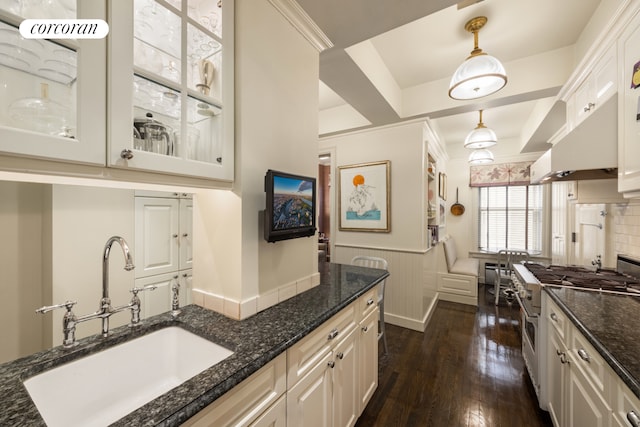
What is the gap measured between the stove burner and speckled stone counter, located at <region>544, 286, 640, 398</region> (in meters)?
0.12

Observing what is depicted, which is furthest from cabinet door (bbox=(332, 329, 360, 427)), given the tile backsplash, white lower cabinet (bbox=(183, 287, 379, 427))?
the tile backsplash

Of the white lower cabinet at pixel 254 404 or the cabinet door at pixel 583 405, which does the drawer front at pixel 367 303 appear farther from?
the cabinet door at pixel 583 405

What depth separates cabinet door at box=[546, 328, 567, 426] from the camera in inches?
57.3

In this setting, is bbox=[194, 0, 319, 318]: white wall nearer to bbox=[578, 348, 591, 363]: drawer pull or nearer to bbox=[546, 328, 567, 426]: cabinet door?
bbox=[578, 348, 591, 363]: drawer pull

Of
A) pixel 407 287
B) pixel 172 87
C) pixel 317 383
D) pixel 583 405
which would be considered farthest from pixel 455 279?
pixel 172 87

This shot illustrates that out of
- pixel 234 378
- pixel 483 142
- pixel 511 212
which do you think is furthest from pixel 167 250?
pixel 511 212

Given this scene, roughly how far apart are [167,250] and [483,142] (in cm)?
368

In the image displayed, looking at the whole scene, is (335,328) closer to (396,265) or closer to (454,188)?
(396,265)

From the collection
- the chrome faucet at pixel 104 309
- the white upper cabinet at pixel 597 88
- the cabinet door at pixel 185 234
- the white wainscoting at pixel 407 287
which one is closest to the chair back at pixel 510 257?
the white wainscoting at pixel 407 287

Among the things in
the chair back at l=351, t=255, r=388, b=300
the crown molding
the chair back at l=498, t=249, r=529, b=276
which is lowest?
the chair back at l=498, t=249, r=529, b=276

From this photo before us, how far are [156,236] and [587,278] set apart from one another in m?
3.55

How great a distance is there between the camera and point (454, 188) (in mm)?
5164

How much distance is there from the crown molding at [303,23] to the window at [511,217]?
15.3 ft

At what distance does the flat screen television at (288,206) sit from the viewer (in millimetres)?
1235
